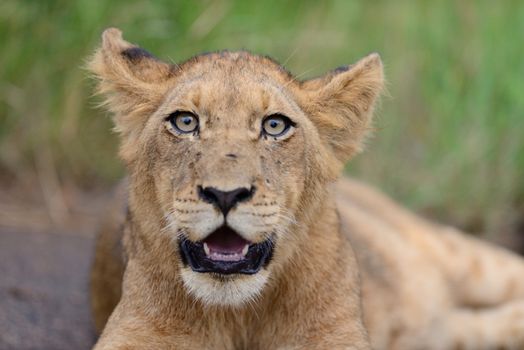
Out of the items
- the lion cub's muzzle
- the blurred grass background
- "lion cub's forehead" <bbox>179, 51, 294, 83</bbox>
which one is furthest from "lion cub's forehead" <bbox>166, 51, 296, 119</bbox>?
the blurred grass background

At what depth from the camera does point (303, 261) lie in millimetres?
3809

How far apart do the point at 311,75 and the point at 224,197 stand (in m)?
4.43

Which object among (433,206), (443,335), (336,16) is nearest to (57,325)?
(443,335)

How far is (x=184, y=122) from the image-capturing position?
362 centimetres

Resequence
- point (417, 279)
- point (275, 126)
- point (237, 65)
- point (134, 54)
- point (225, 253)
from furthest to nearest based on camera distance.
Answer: point (417, 279) < point (134, 54) < point (237, 65) < point (275, 126) < point (225, 253)

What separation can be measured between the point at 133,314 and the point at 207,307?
0.94ft

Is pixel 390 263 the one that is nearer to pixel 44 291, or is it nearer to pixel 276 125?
pixel 44 291

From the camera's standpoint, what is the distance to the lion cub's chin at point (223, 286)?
133 inches

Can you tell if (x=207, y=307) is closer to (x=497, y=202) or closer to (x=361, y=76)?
(x=361, y=76)

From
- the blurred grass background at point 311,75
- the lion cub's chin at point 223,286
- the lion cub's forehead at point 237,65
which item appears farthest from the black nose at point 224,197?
the blurred grass background at point 311,75

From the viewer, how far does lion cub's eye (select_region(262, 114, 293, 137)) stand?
11.8 feet

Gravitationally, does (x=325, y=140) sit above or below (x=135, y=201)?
above

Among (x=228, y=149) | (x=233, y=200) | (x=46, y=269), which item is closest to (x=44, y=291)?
(x=46, y=269)

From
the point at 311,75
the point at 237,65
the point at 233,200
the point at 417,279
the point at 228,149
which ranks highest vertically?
the point at 311,75
